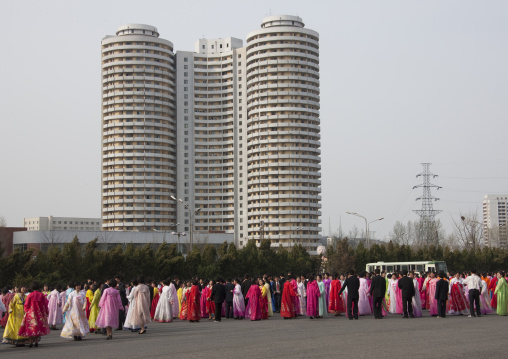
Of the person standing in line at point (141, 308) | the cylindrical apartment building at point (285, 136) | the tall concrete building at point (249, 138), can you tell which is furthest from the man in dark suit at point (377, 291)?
the cylindrical apartment building at point (285, 136)

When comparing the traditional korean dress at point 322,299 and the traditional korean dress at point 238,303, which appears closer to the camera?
the traditional korean dress at point 322,299

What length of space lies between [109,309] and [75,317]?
3.16ft

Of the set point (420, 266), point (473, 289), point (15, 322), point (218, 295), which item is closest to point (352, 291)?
point (473, 289)

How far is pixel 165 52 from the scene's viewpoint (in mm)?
141375

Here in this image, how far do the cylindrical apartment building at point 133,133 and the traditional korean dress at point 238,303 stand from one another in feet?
358

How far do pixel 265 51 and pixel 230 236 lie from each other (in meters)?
36.9

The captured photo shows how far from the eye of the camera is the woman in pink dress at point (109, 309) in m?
19.6

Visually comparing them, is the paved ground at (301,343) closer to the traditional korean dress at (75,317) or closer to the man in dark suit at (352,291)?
Result: the traditional korean dress at (75,317)

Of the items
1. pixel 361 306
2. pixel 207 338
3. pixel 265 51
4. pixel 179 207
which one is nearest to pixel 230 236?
pixel 179 207

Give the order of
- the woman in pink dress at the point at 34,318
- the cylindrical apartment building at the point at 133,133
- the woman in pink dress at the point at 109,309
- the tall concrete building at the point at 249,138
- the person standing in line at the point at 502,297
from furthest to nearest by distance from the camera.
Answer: the cylindrical apartment building at the point at 133,133, the tall concrete building at the point at 249,138, the person standing in line at the point at 502,297, the woman in pink dress at the point at 109,309, the woman in pink dress at the point at 34,318

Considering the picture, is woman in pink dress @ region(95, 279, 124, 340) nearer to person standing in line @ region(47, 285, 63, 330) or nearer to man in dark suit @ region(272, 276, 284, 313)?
person standing in line @ region(47, 285, 63, 330)

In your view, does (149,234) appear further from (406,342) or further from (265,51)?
(406,342)

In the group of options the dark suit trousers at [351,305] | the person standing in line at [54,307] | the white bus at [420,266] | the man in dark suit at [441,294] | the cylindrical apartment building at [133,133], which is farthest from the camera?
the cylindrical apartment building at [133,133]

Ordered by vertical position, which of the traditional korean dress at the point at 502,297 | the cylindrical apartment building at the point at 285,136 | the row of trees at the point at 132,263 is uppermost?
the cylindrical apartment building at the point at 285,136
